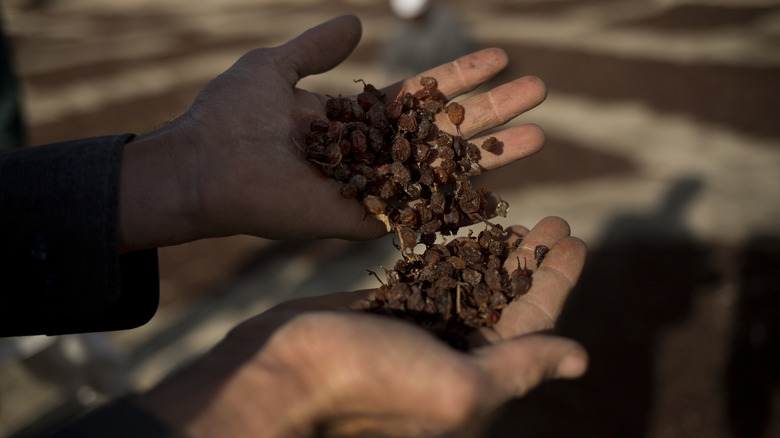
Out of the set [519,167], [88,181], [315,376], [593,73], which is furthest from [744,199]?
[88,181]

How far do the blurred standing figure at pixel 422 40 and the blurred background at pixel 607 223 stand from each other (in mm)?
30

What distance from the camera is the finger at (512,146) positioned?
3.52 metres

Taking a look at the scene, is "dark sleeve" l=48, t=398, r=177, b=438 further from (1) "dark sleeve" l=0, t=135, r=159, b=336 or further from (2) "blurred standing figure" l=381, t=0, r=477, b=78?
(2) "blurred standing figure" l=381, t=0, r=477, b=78

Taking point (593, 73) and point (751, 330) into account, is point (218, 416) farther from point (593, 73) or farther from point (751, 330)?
point (593, 73)

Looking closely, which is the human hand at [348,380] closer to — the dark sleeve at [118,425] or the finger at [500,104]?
the dark sleeve at [118,425]

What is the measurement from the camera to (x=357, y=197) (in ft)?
10.6

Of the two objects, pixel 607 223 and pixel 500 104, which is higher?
pixel 500 104

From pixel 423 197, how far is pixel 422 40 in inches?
200

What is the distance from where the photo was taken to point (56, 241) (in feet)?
7.76

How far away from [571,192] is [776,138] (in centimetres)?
329

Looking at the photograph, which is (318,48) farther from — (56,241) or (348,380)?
(348,380)

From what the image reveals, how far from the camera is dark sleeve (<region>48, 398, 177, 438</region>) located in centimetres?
179

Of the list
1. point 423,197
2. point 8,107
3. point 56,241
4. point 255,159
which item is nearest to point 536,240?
point 423,197

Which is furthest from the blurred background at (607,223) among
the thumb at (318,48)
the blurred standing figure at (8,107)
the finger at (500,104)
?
the thumb at (318,48)
